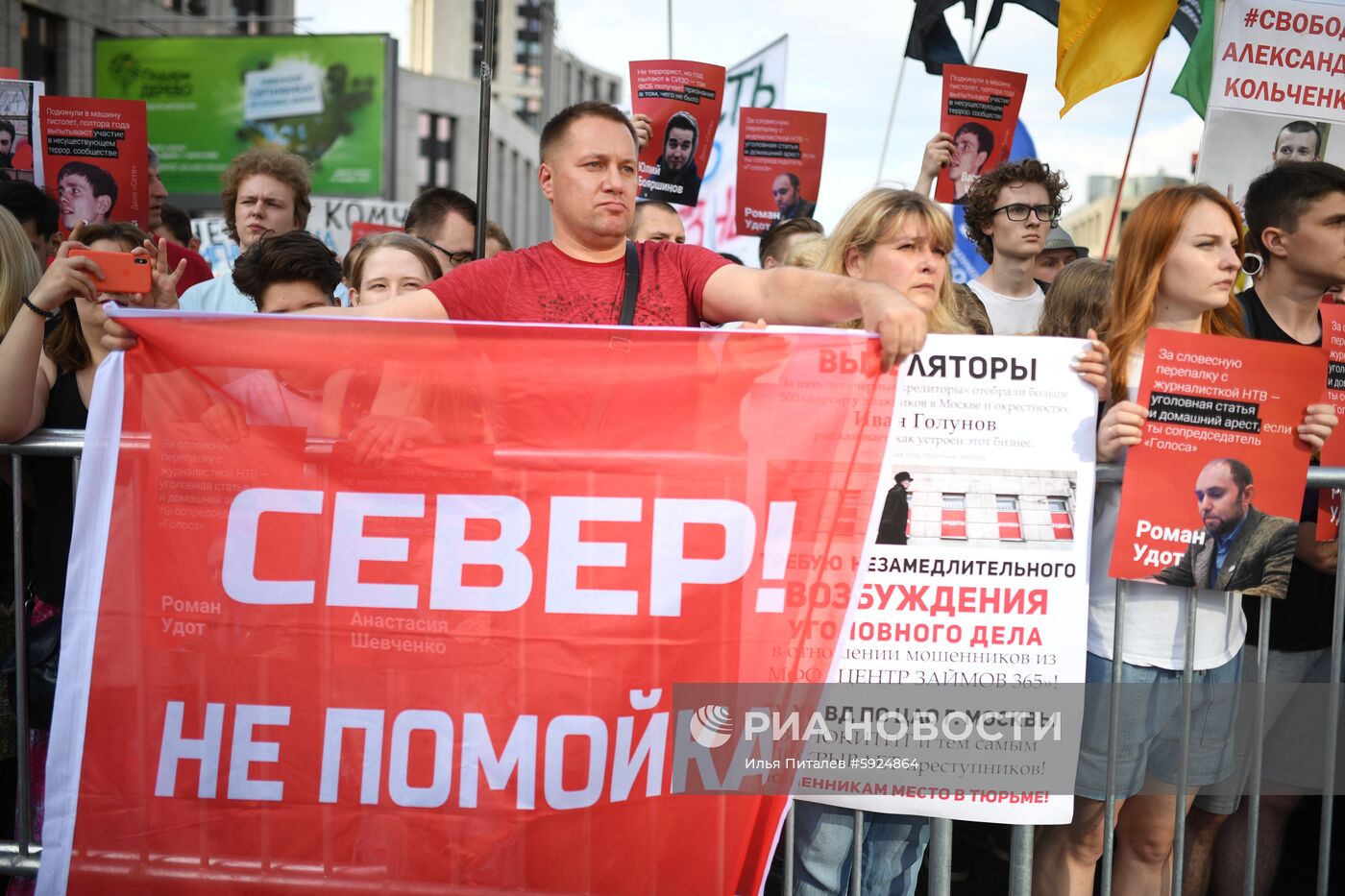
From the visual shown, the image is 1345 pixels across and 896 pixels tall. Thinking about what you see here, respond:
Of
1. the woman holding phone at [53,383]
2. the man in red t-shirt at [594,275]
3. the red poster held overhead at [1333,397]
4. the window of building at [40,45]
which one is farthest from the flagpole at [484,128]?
the window of building at [40,45]

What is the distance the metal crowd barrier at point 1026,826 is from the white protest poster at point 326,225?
Answer: 18.5 ft

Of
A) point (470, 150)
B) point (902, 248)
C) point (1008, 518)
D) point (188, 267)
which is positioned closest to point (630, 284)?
point (902, 248)

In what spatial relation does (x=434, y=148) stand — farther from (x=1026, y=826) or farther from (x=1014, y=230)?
(x=1026, y=826)

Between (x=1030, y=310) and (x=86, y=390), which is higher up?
(x=1030, y=310)

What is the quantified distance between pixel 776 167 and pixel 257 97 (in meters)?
22.0

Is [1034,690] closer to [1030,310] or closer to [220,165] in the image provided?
[1030,310]

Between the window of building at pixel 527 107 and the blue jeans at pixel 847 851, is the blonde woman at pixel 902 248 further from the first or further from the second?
the window of building at pixel 527 107

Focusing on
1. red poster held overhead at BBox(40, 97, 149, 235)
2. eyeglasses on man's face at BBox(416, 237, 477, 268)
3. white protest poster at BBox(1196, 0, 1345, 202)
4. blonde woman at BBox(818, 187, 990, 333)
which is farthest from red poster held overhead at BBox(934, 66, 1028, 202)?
red poster held overhead at BBox(40, 97, 149, 235)

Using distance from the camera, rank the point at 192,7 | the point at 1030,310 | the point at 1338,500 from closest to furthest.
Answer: the point at 1338,500 < the point at 1030,310 < the point at 192,7

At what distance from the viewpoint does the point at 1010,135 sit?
5828mm

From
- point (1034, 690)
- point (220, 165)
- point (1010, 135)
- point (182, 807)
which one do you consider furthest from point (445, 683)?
point (220, 165)

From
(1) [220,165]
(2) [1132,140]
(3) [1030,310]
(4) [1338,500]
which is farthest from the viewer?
(1) [220,165]

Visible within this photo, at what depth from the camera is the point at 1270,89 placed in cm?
476

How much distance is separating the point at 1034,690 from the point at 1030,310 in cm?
233
